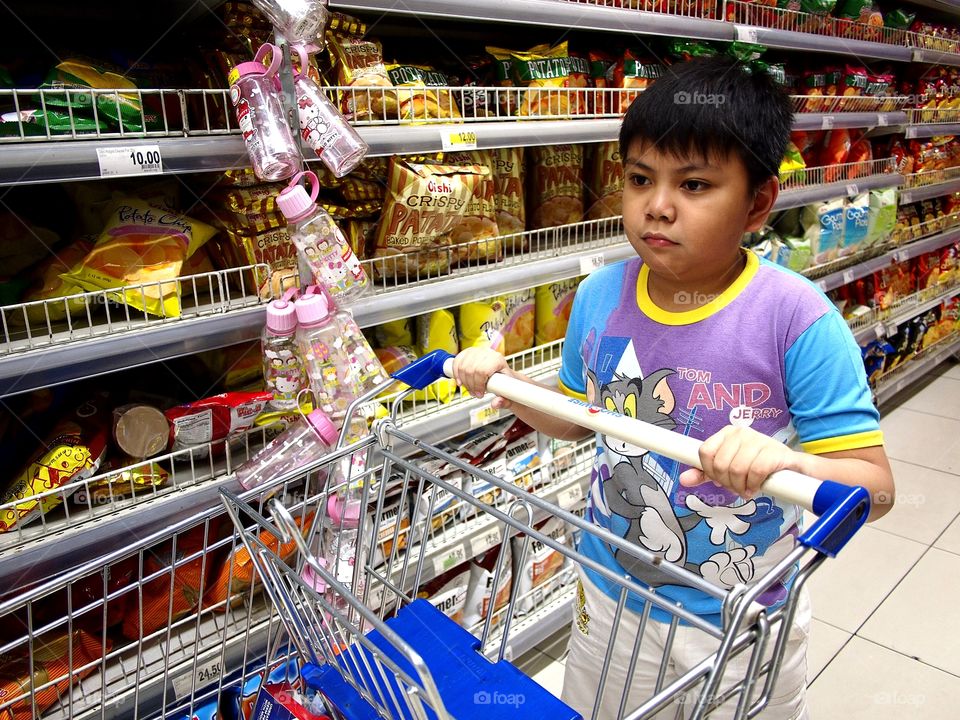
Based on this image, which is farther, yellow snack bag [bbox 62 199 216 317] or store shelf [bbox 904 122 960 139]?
store shelf [bbox 904 122 960 139]

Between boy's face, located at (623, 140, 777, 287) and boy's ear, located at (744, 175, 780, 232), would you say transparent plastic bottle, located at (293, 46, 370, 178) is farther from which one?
boy's ear, located at (744, 175, 780, 232)

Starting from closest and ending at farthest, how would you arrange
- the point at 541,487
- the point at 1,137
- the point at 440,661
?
the point at 440,661, the point at 1,137, the point at 541,487

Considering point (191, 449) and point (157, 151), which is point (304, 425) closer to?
point (191, 449)

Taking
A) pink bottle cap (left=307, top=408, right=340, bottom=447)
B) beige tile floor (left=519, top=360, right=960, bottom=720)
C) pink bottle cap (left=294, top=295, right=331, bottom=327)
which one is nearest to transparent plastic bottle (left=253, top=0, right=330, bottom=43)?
pink bottle cap (left=294, top=295, right=331, bottom=327)

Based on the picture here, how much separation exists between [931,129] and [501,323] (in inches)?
111

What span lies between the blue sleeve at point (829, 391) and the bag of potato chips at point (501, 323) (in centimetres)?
95

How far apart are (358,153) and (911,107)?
3.34 m

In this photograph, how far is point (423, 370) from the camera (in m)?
0.99

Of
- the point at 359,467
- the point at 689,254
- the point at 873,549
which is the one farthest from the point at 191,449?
the point at 873,549

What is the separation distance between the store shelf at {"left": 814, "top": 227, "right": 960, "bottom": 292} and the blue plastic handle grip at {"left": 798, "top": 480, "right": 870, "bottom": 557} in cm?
224

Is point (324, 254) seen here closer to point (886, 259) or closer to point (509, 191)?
point (509, 191)

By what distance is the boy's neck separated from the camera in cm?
100

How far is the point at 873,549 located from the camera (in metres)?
2.44

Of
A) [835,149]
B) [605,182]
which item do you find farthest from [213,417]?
[835,149]
